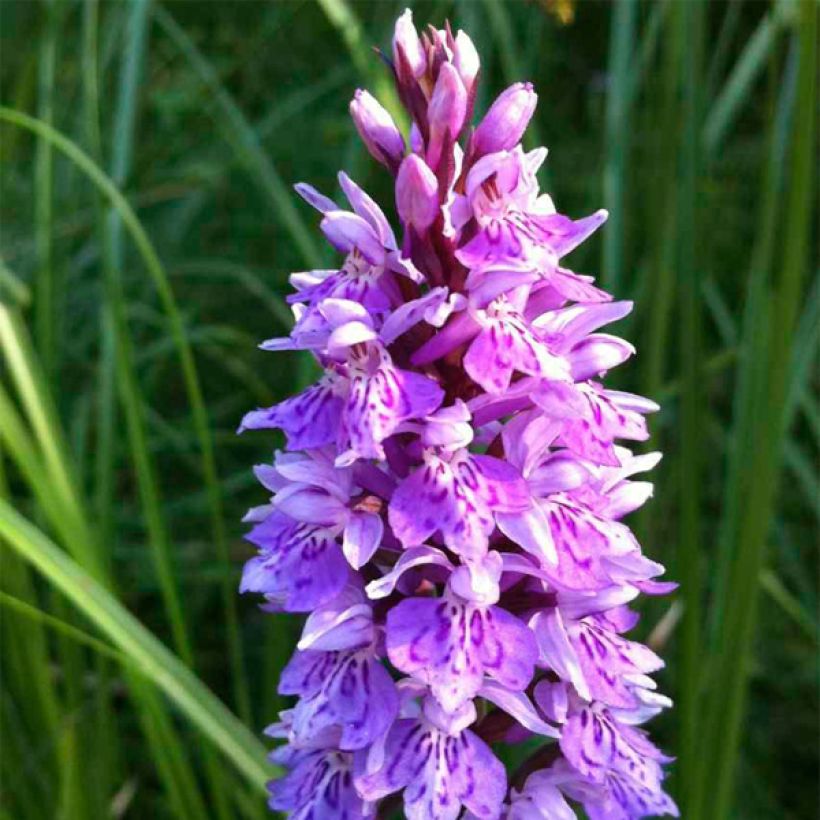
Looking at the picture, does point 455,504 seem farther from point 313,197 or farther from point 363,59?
point 363,59

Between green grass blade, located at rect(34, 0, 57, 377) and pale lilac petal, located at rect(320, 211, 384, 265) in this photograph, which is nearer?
pale lilac petal, located at rect(320, 211, 384, 265)

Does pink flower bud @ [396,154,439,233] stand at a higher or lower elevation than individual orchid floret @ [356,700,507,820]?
higher

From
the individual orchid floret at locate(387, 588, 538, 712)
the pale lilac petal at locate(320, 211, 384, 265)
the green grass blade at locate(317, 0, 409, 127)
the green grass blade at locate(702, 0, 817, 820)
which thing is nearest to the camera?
the individual orchid floret at locate(387, 588, 538, 712)

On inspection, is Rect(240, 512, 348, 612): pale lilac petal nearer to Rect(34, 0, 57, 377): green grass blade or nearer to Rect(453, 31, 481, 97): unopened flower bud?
Rect(453, 31, 481, 97): unopened flower bud

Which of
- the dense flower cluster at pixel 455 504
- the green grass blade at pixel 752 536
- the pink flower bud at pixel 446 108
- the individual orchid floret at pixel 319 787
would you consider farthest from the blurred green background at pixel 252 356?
the pink flower bud at pixel 446 108

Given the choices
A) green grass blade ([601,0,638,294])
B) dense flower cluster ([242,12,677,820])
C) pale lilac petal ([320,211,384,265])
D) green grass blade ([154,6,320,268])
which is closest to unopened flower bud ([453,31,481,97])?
dense flower cluster ([242,12,677,820])

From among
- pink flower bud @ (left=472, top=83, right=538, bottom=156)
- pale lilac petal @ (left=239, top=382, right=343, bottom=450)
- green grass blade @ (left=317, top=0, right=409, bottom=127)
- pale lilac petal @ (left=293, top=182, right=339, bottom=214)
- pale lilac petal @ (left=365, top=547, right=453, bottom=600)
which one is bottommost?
pale lilac petal @ (left=365, top=547, right=453, bottom=600)

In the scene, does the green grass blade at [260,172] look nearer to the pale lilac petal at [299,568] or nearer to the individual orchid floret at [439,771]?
the pale lilac petal at [299,568]

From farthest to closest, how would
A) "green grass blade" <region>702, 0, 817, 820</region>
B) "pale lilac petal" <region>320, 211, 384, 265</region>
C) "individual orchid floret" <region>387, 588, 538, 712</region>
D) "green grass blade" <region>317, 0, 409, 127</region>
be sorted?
1. "green grass blade" <region>317, 0, 409, 127</region>
2. "green grass blade" <region>702, 0, 817, 820</region>
3. "pale lilac petal" <region>320, 211, 384, 265</region>
4. "individual orchid floret" <region>387, 588, 538, 712</region>
